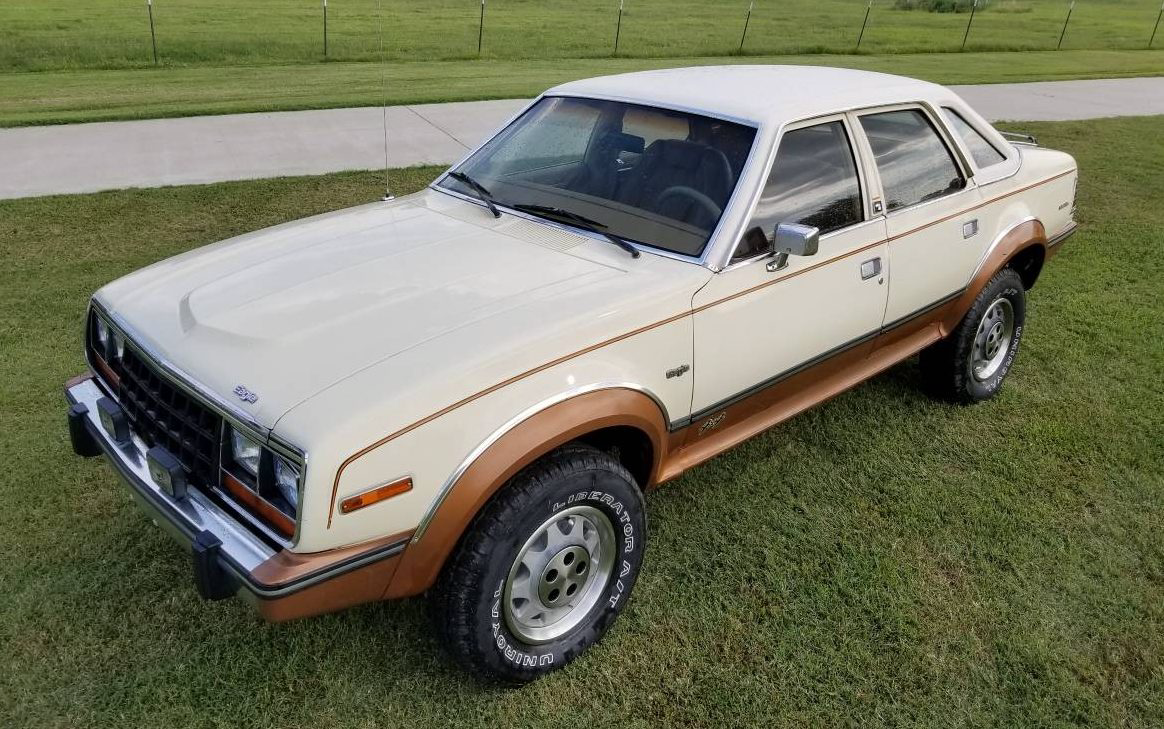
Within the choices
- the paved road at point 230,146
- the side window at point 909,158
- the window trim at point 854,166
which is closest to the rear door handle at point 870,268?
the window trim at point 854,166

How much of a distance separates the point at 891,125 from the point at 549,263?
6.08ft

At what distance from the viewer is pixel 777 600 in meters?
3.14

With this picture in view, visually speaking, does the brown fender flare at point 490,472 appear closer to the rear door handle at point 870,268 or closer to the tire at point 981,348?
the rear door handle at point 870,268

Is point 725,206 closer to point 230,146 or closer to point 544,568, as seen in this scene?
point 544,568

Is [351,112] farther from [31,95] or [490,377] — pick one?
[490,377]

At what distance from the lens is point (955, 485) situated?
3.88 m

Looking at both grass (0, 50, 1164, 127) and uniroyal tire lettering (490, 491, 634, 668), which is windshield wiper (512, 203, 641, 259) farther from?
grass (0, 50, 1164, 127)

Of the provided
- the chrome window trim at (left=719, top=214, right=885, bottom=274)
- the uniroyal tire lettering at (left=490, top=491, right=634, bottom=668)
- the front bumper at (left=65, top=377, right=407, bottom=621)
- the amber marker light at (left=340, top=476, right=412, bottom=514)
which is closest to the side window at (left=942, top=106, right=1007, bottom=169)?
the chrome window trim at (left=719, top=214, right=885, bottom=274)

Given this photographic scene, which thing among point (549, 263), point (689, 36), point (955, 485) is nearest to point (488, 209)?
point (549, 263)

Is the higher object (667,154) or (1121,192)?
(667,154)

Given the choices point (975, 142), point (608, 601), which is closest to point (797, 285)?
point (608, 601)

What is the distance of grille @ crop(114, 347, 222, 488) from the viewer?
241 cm

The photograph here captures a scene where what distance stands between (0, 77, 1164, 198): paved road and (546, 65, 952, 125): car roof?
5226mm

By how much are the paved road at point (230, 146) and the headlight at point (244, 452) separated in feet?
21.0
